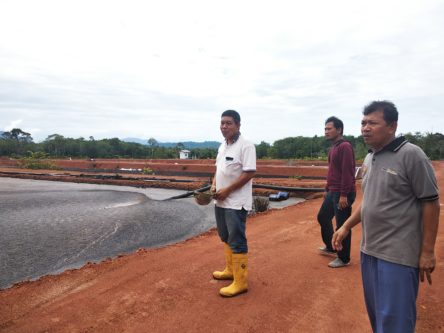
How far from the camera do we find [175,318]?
3.04 m

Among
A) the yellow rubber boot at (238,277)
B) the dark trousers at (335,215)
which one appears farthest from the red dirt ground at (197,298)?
the dark trousers at (335,215)

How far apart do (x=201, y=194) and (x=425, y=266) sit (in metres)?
2.54

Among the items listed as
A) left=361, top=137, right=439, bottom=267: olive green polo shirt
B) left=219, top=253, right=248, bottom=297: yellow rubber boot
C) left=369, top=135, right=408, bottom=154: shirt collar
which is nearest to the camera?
left=361, top=137, right=439, bottom=267: olive green polo shirt

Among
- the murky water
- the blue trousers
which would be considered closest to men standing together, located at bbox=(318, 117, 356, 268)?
the blue trousers

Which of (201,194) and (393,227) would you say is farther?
(201,194)

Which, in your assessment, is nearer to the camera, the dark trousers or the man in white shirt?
the man in white shirt

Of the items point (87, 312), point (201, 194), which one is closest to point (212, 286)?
point (201, 194)

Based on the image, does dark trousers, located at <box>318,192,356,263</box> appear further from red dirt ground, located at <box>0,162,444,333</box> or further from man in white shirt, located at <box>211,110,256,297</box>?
man in white shirt, located at <box>211,110,256,297</box>

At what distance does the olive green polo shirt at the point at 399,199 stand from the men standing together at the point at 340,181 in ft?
6.69

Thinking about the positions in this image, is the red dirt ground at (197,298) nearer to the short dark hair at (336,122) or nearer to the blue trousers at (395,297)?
the blue trousers at (395,297)

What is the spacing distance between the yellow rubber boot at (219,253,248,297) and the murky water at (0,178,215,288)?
319 cm

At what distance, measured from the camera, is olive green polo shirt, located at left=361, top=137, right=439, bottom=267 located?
184 centimetres

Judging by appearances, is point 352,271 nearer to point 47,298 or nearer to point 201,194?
point 201,194

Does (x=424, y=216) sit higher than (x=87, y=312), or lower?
higher
